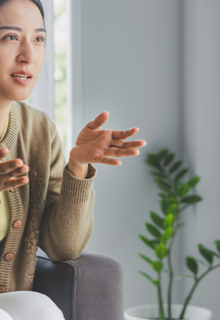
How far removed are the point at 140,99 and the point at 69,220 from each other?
1141mm

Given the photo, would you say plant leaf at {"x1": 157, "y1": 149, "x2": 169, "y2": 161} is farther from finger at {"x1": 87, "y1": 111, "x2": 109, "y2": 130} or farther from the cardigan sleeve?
finger at {"x1": 87, "y1": 111, "x2": 109, "y2": 130}

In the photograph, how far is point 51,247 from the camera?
1.14m

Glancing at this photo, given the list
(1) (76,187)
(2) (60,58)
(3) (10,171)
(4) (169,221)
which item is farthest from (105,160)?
(2) (60,58)

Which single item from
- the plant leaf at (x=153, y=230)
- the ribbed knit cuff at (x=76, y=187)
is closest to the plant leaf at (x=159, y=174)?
the plant leaf at (x=153, y=230)

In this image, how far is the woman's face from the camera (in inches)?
38.2

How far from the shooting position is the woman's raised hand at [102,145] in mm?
928

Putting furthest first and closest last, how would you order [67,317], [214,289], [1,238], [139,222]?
[139,222], [214,289], [1,238], [67,317]

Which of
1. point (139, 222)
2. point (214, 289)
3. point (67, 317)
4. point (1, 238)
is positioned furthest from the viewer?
point (139, 222)

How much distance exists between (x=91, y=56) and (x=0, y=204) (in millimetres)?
1190

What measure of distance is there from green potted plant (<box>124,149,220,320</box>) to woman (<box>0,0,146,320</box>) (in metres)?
0.80

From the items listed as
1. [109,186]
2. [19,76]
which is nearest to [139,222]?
[109,186]

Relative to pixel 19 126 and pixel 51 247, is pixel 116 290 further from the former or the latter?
pixel 19 126

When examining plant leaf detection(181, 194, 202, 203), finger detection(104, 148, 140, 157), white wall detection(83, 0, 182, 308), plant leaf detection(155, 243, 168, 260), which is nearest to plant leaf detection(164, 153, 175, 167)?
white wall detection(83, 0, 182, 308)

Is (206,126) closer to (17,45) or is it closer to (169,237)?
(169,237)
